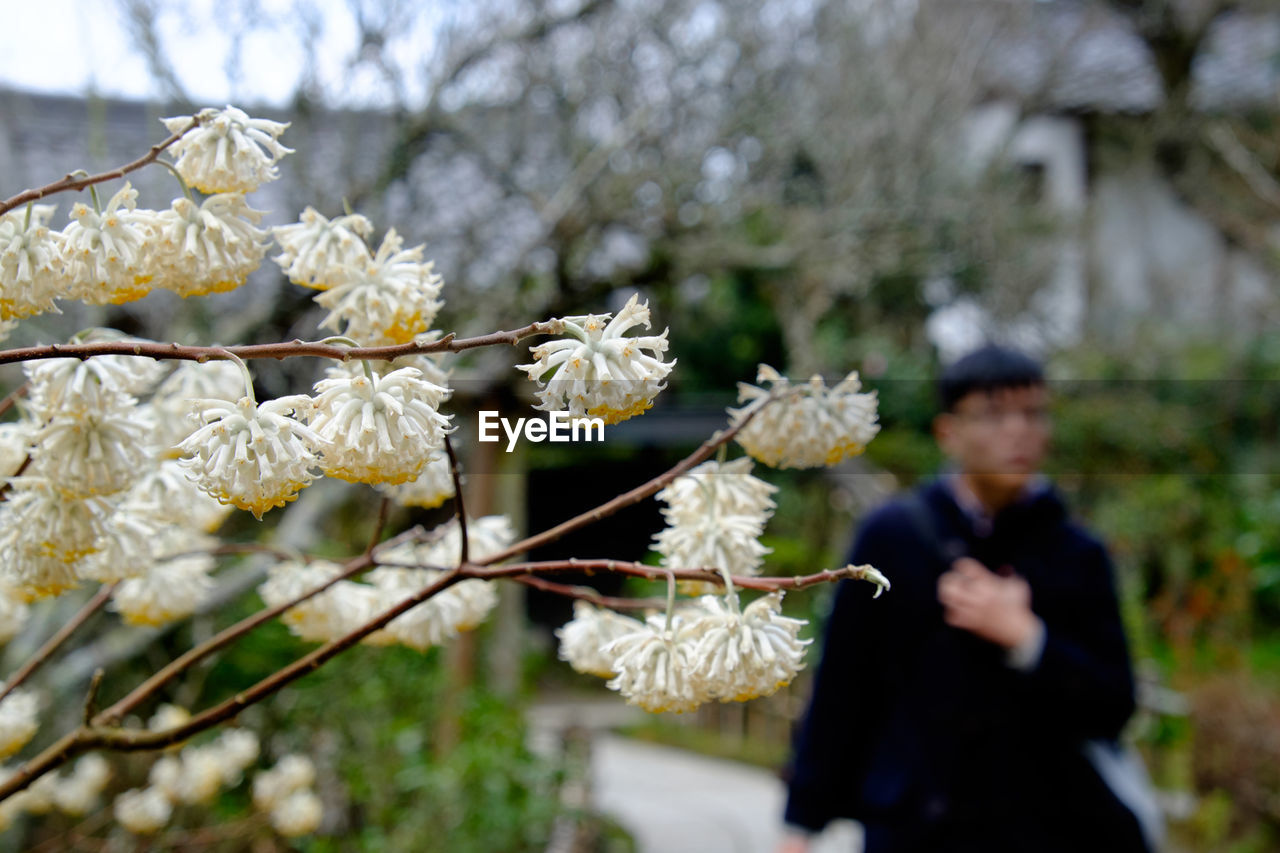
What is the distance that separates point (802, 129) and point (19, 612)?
4.16 meters

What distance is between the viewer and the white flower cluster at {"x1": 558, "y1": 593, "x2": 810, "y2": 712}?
0.77m

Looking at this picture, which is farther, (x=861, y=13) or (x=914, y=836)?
(x=861, y=13)

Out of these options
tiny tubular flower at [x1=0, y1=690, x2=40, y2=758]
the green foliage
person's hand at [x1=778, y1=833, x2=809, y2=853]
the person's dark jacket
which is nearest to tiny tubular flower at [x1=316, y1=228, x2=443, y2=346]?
tiny tubular flower at [x1=0, y1=690, x2=40, y2=758]

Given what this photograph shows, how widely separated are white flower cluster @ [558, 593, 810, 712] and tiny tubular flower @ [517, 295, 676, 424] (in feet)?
0.67

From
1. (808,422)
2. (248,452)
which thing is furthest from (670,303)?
(248,452)

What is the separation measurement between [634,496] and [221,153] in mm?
458

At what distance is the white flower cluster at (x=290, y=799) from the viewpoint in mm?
2527

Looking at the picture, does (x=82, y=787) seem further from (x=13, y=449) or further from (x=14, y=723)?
(x=13, y=449)

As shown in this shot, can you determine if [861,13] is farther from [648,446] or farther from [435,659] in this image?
[648,446]

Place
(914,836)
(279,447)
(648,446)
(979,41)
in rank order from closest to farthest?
(279,447) → (648,446) → (914,836) → (979,41)

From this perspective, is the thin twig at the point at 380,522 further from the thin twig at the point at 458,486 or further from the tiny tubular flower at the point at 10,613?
the tiny tubular flower at the point at 10,613

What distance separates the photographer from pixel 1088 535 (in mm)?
2135

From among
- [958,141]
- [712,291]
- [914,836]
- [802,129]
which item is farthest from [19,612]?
[958,141]

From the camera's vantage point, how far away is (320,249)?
0.85 m
